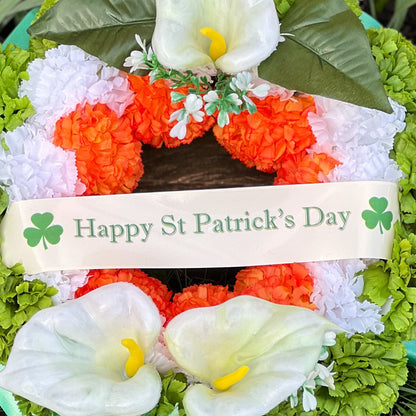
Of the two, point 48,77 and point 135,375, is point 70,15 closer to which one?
point 48,77

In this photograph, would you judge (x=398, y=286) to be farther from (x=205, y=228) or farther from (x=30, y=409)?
(x=30, y=409)

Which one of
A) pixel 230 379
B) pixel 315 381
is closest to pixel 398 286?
pixel 315 381

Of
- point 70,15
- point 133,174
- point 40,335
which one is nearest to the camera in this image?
point 40,335

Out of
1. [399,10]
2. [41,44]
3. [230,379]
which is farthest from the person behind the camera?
[399,10]

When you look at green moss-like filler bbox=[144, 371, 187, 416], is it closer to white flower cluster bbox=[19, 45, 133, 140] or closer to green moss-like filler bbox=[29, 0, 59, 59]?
white flower cluster bbox=[19, 45, 133, 140]

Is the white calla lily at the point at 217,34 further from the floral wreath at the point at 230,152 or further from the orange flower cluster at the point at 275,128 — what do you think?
the orange flower cluster at the point at 275,128

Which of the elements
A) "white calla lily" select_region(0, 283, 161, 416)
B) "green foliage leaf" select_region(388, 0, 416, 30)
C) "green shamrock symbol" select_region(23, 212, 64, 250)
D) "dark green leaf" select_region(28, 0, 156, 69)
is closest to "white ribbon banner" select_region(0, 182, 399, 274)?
"green shamrock symbol" select_region(23, 212, 64, 250)

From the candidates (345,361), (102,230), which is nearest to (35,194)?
(102,230)
